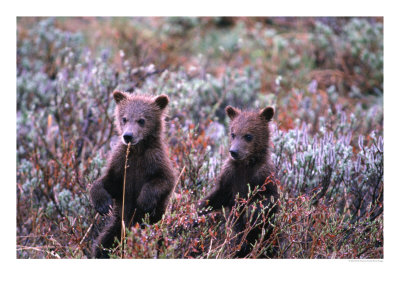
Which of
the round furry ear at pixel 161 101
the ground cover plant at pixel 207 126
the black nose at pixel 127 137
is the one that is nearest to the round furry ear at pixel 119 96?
the round furry ear at pixel 161 101

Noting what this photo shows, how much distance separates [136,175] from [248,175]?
92 centimetres

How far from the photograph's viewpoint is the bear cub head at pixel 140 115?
4207 millimetres

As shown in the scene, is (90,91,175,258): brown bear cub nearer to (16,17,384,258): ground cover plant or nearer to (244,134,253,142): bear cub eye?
(16,17,384,258): ground cover plant

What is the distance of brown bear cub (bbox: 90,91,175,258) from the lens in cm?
404

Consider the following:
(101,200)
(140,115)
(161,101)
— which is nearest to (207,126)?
(161,101)

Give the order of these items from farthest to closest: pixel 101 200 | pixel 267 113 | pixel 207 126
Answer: pixel 207 126 < pixel 267 113 < pixel 101 200

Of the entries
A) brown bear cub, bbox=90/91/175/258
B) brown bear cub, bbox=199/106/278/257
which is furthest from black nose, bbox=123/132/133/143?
brown bear cub, bbox=199/106/278/257

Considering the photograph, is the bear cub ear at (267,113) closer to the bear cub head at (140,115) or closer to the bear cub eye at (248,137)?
the bear cub eye at (248,137)

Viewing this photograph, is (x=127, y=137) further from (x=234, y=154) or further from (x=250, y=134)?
(x=250, y=134)

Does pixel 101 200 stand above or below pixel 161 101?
below

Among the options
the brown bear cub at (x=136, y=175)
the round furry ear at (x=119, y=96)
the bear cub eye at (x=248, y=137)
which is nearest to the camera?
the brown bear cub at (x=136, y=175)

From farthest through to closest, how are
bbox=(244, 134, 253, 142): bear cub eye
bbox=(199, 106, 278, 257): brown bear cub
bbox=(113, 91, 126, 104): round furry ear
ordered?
bbox=(113, 91, 126, 104): round furry ear < bbox=(244, 134, 253, 142): bear cub eye < bbox=(199, 106, 278, 257): brown bear cub

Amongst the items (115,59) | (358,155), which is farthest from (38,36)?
(358,155)

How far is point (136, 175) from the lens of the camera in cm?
418
